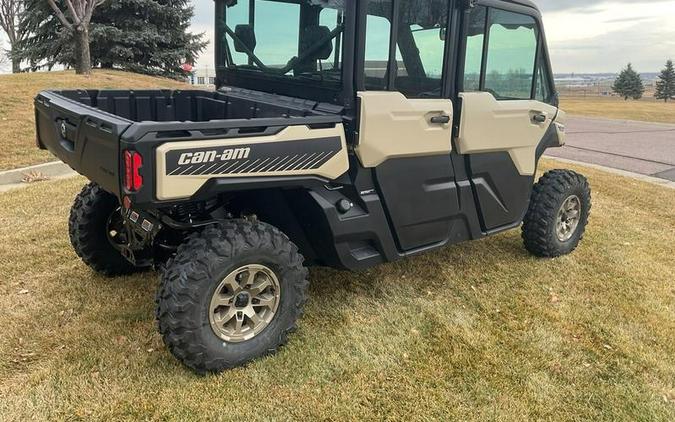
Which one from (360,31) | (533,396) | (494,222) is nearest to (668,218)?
(494,222)

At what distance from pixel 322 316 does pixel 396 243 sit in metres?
0.69

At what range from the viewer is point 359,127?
10.6ft

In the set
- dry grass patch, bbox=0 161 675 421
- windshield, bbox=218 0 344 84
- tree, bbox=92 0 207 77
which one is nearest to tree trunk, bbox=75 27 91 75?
tree, bbox=92 0 207 77

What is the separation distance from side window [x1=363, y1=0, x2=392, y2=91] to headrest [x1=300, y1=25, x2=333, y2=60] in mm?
248

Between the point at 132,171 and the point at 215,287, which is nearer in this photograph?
the point at 132,171

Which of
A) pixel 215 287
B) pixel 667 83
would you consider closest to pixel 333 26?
pixel 215 287

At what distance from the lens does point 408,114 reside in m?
3.42

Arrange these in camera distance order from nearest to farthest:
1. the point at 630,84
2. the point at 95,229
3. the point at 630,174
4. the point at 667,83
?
the point at 95,229
the point at 630,174
the point at 667,83
the point at 630,84

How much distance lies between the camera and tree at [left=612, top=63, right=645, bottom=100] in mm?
54812

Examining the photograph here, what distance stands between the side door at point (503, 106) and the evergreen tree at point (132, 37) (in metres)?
15.5

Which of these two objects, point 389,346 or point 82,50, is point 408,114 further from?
point 82,50

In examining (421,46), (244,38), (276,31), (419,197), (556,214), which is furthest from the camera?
(556,214)

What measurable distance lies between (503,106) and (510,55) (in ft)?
1.31

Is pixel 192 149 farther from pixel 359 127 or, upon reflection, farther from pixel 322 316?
pixel 322 316
